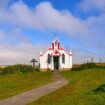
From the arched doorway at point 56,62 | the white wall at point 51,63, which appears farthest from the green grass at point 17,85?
the arched doorway at point 56,62

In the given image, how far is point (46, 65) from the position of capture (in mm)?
62594

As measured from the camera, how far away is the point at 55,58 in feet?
208

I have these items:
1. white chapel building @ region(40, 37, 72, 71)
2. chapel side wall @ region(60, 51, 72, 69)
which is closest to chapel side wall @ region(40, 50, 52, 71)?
white chapel building @ region(40, 37, 72, 71)

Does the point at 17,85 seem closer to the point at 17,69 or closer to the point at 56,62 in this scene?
the point at 17,69

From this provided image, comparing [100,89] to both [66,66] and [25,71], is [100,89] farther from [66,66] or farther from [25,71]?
[66,66]

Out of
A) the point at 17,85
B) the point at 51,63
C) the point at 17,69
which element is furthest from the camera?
the point at 51,63

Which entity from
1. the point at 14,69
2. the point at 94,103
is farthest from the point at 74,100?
the point at 14,69

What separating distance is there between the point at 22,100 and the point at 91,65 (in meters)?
40.0

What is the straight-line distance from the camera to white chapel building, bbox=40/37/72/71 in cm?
6241

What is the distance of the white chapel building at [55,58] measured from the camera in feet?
205

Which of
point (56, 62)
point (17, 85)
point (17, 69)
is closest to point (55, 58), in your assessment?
point (56, 62)

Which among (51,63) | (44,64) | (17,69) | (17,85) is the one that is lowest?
(17,85)

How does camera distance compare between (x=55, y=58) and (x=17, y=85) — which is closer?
(x=17, y=85)

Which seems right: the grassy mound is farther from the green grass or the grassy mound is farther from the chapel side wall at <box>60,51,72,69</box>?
the green grass
